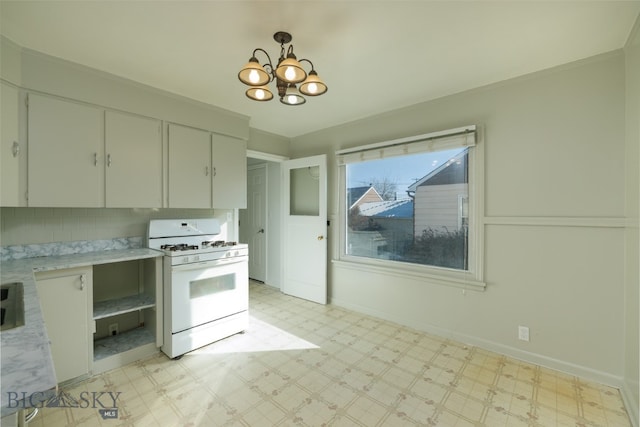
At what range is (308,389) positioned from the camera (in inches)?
81.0

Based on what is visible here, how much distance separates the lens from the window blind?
8.80 ft

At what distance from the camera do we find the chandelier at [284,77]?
1.69 meters

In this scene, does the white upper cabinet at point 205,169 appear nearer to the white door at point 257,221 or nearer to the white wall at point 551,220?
the white door at point 257,221

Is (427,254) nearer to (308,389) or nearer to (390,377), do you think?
(390,377)

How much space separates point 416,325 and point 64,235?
349cm

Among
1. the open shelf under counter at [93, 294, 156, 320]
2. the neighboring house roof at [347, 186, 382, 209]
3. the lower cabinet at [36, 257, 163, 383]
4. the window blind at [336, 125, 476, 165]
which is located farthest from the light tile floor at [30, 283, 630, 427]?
the window blind at [336, 125, 476, 165]

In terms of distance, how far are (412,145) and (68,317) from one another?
11.1 feet

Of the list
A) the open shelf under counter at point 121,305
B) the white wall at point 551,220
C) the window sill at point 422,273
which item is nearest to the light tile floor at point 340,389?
the white wall at point 551,220

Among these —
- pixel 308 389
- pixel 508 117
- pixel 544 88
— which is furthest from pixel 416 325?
pixel 544 88

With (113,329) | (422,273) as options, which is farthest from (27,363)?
(422,273)

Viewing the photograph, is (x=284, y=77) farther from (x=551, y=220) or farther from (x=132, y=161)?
(x=551, y=220)

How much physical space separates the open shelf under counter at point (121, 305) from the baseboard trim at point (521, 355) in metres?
2.44

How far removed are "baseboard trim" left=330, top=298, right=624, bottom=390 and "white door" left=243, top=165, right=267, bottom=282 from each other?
7.86 feet

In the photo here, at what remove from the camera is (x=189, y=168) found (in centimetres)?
294
